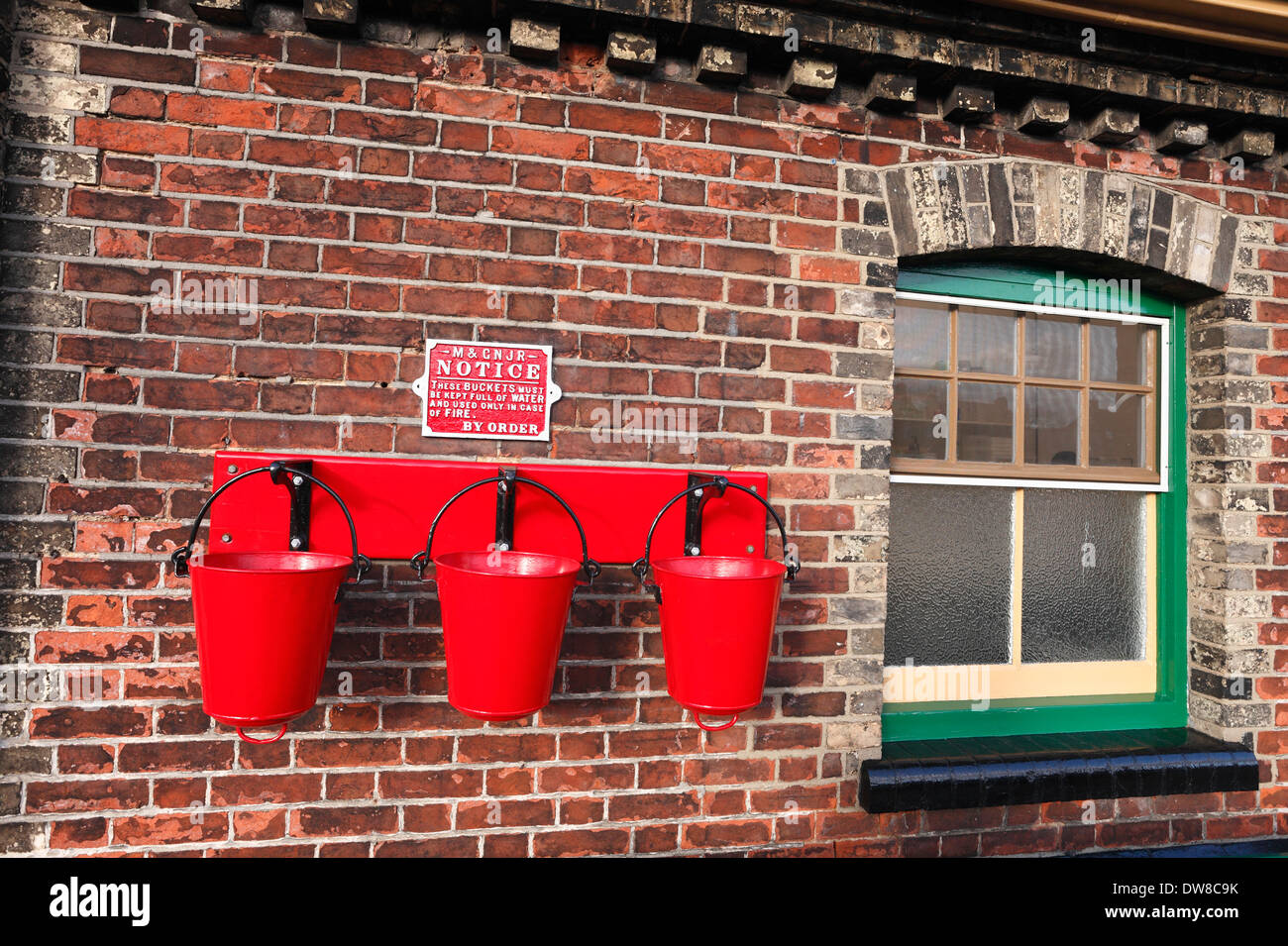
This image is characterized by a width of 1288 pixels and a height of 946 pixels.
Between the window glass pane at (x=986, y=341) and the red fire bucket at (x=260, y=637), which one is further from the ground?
the window glass pane at (x=986, y=341)

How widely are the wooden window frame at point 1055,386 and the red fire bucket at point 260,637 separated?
1731 millimetres

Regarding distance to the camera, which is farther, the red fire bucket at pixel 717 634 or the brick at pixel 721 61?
the brick at pixel 721 61

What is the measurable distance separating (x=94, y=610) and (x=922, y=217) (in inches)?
101

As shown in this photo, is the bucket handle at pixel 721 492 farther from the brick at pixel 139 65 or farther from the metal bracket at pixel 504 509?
the brick at pixel 139 65

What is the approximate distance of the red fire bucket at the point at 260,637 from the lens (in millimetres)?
1392

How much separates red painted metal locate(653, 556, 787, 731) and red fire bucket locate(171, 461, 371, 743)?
2.65ft

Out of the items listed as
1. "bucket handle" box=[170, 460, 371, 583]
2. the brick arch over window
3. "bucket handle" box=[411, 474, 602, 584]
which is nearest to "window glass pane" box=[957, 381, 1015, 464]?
the brick arch over window

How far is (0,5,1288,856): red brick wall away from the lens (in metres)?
1.68

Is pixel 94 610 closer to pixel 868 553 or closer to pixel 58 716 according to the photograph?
pixel 58 716

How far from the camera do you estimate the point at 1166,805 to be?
2098 millimetres

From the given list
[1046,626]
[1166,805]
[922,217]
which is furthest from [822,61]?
[1166,805]

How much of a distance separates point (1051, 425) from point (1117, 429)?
0.91 ft

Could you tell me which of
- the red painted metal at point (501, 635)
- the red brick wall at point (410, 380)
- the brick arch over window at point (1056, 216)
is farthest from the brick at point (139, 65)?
the brick arch over window at point (1056, 216)

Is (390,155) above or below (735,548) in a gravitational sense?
above
